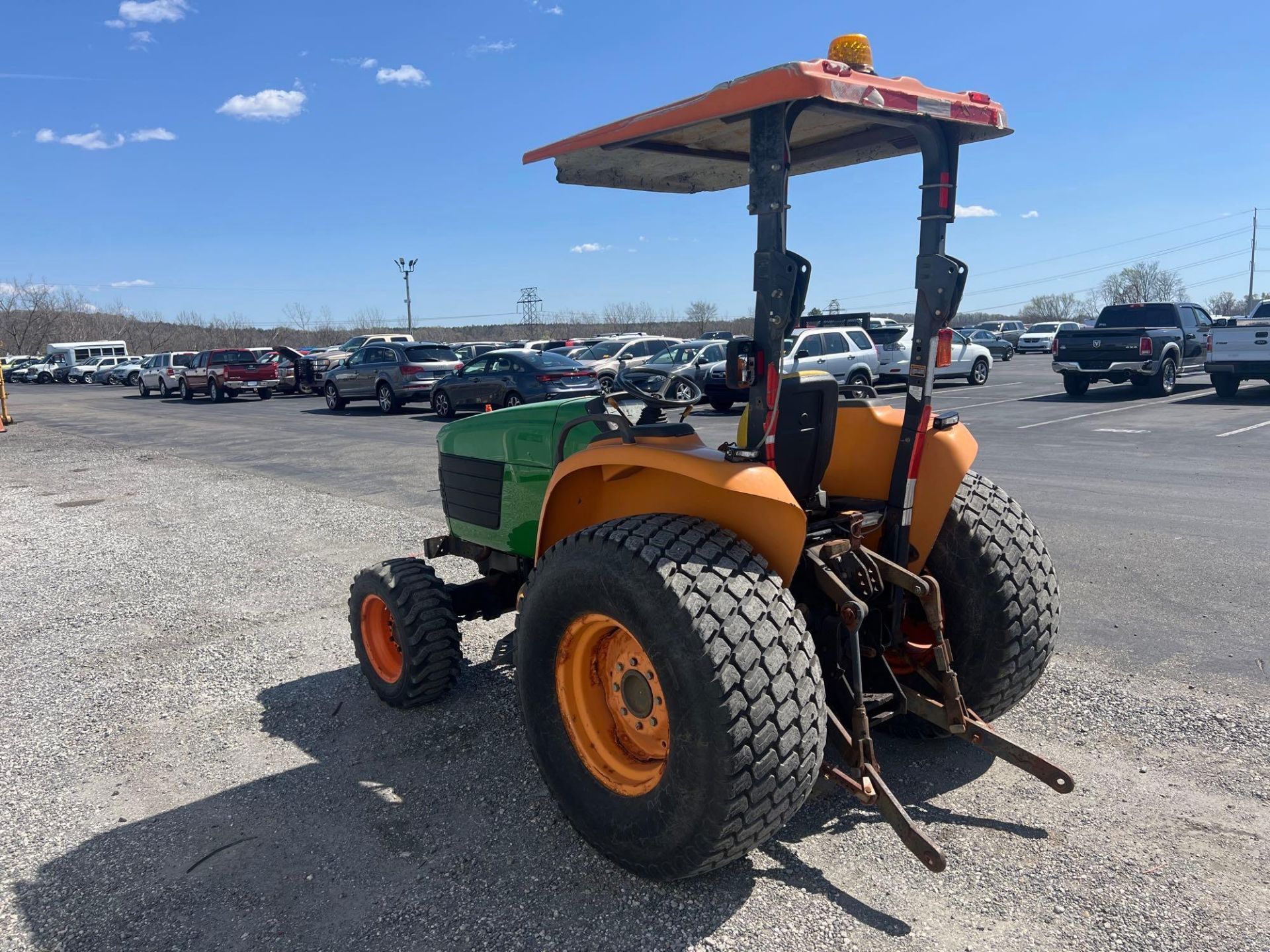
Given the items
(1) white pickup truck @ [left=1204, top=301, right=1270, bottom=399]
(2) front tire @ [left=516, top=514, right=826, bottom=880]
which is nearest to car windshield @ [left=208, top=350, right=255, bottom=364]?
(1) white pickup truck @ [left=1204, top=301, right=1270, bottom=399]

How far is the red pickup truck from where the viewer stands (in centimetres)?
2950

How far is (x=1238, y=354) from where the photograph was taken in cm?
1736

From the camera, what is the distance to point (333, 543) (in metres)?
7.68

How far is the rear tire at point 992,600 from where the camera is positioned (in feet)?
10.7

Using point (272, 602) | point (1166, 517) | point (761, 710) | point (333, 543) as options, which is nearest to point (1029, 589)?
point (761, 710)

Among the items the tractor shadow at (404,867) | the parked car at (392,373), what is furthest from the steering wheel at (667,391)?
the parked car at (392,373)

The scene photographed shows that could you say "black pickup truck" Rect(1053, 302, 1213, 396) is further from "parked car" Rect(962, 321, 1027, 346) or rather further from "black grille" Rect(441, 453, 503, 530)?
"parked car" Rect(962, 321, 1027, 346)

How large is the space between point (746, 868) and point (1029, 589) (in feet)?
4.74

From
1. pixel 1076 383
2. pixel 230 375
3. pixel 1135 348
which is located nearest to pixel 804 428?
pixel 1135 348

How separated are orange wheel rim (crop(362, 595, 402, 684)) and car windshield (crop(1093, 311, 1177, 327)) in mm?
20327

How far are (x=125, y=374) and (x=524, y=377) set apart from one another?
125 feet

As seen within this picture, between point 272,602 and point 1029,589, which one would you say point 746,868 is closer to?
point 1029,589

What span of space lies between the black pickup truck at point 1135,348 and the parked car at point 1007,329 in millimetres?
28034

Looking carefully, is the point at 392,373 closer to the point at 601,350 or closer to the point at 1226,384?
the point at 601,350
